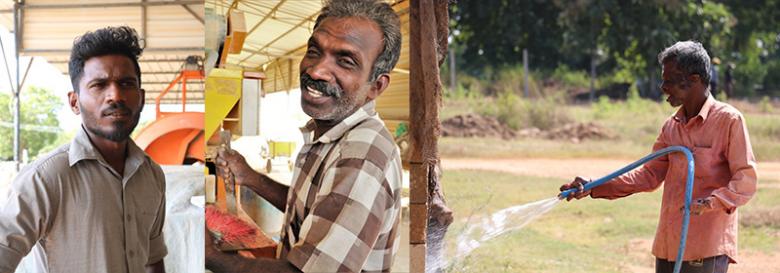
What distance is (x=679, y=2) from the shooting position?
13016 millimetres

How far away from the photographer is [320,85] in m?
2.16

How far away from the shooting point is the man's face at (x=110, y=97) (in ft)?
7.22

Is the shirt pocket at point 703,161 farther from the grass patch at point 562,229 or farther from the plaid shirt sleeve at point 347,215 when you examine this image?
the grass patch at point 562,229

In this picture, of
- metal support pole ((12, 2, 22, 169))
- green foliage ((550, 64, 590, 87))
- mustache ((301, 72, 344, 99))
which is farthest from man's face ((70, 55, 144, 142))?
green foliage ((550, 64, 590, 87))

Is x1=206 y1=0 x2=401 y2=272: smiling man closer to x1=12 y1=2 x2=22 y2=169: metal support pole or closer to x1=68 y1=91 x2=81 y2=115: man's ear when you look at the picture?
x1=68 y1=91 x2=81 y2=115: man's ear

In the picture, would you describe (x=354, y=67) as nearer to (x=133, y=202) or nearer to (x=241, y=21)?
(x=241, y=21)

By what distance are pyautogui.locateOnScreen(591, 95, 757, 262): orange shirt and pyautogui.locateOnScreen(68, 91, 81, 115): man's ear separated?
1862 mm

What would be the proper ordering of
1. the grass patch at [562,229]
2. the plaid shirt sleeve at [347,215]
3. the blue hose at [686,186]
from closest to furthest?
the plaid shirt sleeve at [347,215] < the blue hose at [686,186] < the grass patch at [562,229]

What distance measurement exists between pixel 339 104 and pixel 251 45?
281 millimetres

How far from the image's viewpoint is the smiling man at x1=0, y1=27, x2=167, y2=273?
215 centimetres

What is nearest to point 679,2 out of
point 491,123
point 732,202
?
point 491,123

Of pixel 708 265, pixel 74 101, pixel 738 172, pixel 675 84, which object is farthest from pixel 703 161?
pixel 74 101

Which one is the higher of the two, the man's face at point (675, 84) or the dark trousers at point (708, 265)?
the man's face at point (675, 84)

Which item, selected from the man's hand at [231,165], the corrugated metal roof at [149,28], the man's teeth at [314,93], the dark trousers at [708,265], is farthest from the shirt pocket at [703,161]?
the corrugated metal roof at [149,28]
